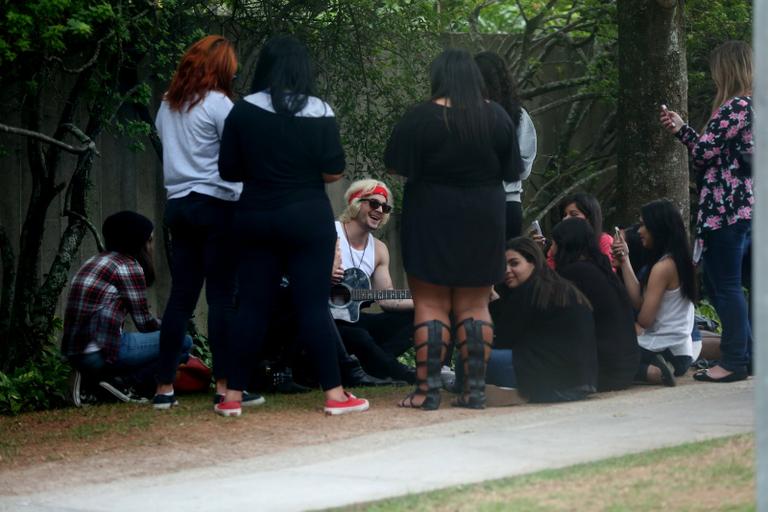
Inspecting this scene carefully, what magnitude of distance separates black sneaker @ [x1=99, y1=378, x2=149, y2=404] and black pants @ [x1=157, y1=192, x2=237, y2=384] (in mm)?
603

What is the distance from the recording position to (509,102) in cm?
736

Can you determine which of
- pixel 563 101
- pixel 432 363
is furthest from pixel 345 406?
pixel 563 101

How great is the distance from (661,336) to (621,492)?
3.48 meters

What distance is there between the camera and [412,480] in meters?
5.03

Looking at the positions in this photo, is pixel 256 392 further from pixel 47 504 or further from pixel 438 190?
pixel 47 504

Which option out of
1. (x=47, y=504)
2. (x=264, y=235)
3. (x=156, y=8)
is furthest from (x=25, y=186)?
(x=47, y=504)

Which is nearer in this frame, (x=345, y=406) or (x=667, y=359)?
(x=345, y=406)

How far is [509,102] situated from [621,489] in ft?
10.4

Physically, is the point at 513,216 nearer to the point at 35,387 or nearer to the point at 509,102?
the point at 509,102

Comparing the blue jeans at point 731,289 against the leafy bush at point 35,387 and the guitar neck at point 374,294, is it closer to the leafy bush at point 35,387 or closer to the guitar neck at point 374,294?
the guitar neck at point 374,294

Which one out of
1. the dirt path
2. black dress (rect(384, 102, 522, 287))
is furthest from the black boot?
black dress (rect(384, 102, 522, 287))

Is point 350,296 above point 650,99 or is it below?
below

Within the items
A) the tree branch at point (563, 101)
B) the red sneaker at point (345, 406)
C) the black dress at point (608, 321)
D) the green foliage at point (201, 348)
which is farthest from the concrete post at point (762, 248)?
the tree branch at point (563, 101)

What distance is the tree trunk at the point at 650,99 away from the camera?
367 inches
